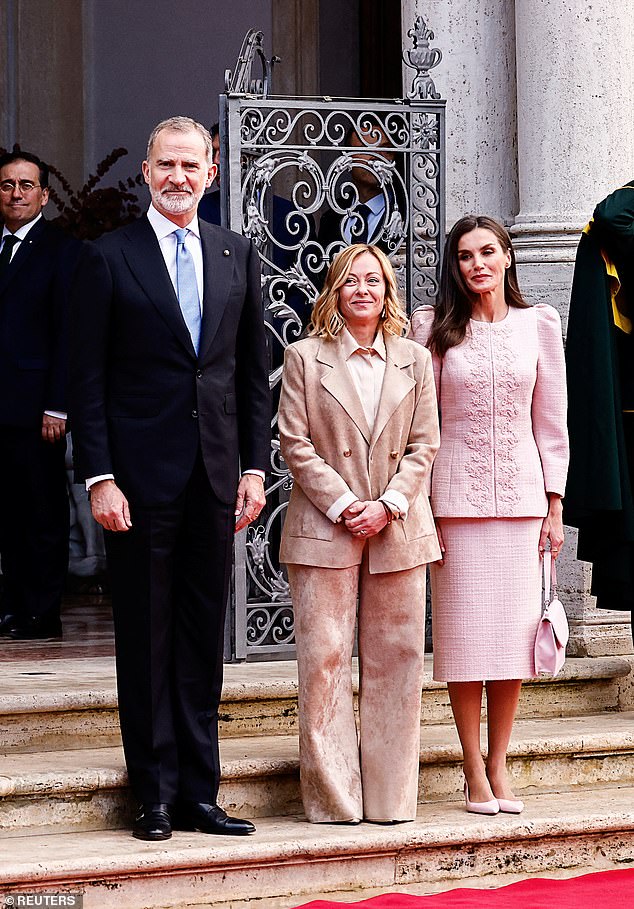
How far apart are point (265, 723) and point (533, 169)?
8.04 ft

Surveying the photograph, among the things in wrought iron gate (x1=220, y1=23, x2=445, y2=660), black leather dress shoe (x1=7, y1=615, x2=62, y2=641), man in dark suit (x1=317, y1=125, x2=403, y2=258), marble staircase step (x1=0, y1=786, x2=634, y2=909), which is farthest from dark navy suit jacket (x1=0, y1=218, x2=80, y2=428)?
marble staircase step (x1=0, y1=786, x2=634, y2=909)

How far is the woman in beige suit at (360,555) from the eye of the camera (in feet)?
14.9

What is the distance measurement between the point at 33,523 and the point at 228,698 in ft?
5.97

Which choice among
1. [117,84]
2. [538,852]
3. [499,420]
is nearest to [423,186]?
[499,420]

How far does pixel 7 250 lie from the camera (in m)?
6.87

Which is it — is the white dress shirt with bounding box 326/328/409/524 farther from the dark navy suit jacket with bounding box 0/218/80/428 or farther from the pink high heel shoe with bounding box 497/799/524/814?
the dark navy suit jacket with bounding box 0/218/80/428

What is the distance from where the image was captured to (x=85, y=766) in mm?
4613

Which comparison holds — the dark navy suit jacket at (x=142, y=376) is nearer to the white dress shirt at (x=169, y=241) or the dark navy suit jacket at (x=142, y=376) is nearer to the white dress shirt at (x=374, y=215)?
the white dress shirt at (x=169, y=241)

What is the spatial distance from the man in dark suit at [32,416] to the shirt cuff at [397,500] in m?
2.44

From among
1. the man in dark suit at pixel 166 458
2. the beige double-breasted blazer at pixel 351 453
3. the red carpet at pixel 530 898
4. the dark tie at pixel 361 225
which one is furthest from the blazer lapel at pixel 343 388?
the dark tie at pixel 361 225

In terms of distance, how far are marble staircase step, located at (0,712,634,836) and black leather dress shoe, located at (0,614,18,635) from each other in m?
1.82

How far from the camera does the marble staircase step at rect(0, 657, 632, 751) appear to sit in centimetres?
496

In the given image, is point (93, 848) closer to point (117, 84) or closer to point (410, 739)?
point (410, 739)

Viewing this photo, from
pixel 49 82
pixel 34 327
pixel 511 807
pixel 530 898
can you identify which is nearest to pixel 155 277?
pixel 511 807
